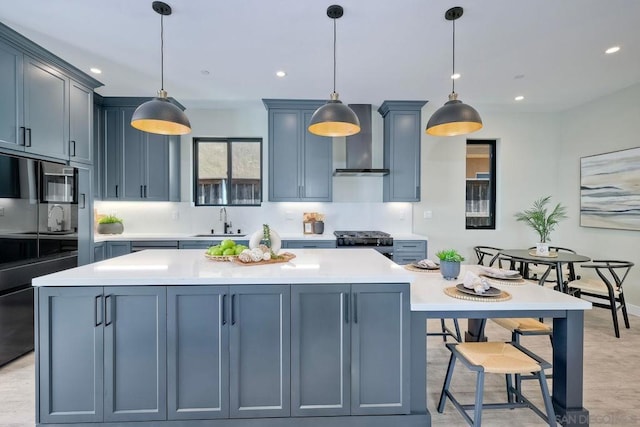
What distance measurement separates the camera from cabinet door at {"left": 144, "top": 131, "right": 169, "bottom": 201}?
13.5ft

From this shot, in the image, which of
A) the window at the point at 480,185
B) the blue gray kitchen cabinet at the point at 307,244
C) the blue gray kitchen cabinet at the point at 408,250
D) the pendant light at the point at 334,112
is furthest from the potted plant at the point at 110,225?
the window at the point at 480,185

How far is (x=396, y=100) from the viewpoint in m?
4.16

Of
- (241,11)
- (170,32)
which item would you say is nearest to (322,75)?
(241,11)

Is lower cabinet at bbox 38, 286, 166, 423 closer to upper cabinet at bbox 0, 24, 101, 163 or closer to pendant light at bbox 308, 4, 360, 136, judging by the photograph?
pendant light at bbox 308, 4, 360, 136

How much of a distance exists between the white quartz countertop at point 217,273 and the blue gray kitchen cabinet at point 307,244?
6.06 feet

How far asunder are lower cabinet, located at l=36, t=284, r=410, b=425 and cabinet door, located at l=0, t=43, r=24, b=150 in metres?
1.79

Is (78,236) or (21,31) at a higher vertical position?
(21,31)

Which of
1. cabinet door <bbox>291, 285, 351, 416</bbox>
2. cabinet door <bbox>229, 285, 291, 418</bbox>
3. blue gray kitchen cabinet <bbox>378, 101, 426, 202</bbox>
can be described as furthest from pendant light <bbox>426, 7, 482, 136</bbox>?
blue gray kitchen cabinet <bbox>378, 101, 426, 202</bbox>

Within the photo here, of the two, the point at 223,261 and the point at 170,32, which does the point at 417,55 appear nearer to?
the point at 170,32

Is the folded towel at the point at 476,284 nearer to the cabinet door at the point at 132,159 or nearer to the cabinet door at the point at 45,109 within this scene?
the cabinet door at the point at 45,109

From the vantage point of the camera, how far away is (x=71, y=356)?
165 cm

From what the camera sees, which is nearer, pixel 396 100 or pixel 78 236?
pixel 78 236

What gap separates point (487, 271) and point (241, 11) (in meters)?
2.69

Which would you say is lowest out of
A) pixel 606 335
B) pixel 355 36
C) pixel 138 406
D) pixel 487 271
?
pixel 606 335
